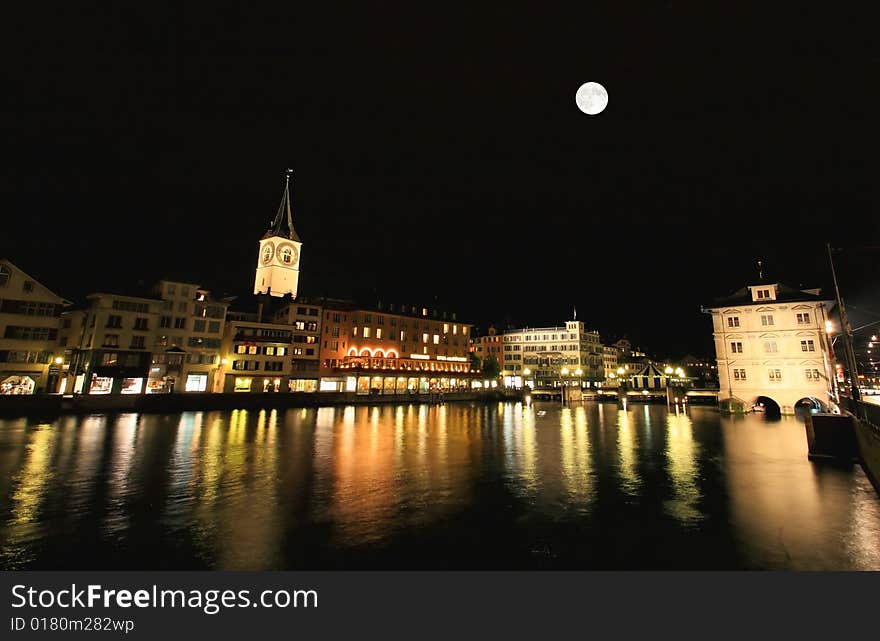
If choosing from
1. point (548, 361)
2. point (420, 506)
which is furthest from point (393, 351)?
point (420, 506)

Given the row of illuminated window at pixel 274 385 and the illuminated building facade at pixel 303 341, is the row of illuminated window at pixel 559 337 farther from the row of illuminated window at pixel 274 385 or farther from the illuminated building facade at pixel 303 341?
the row of illuminated window at pixel 274 385

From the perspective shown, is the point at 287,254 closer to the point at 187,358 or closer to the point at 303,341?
the point at 303,341

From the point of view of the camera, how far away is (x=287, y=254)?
118562 mm

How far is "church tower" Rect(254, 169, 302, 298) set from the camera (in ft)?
376

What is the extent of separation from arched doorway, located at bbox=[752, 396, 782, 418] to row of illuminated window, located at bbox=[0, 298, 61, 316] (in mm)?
93525

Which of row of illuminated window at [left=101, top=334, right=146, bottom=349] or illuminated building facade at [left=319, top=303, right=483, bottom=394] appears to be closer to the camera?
row of illuminated window at [left=101, top=334, right=146, bottom=349]

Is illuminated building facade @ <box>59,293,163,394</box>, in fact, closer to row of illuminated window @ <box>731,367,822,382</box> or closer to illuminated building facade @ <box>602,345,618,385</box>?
row of illuminated window @ <box>731,367,822,382</box>

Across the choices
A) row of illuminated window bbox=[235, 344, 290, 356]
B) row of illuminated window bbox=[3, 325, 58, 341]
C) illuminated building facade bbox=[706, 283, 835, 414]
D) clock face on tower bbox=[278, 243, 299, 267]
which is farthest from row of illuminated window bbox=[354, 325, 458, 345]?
illuminated building facade bbox=[706, 283, 835, 414]

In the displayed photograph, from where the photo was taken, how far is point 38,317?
5088 centimetres

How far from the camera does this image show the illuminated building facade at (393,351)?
79.8m

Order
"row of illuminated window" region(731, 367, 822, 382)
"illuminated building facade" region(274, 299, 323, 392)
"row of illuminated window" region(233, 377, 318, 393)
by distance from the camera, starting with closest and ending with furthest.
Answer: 1. "row of illuminated window" region(731, 367, 822, 382)
2. "row of illuminated window" region(233, 377, 318, 393)
3. "illuminated building facade" region(274, 299, 323, 392)

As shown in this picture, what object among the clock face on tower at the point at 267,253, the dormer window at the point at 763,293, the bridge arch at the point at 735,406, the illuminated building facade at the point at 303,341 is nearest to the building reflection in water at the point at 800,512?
the bridge arch at the point at 735,406
